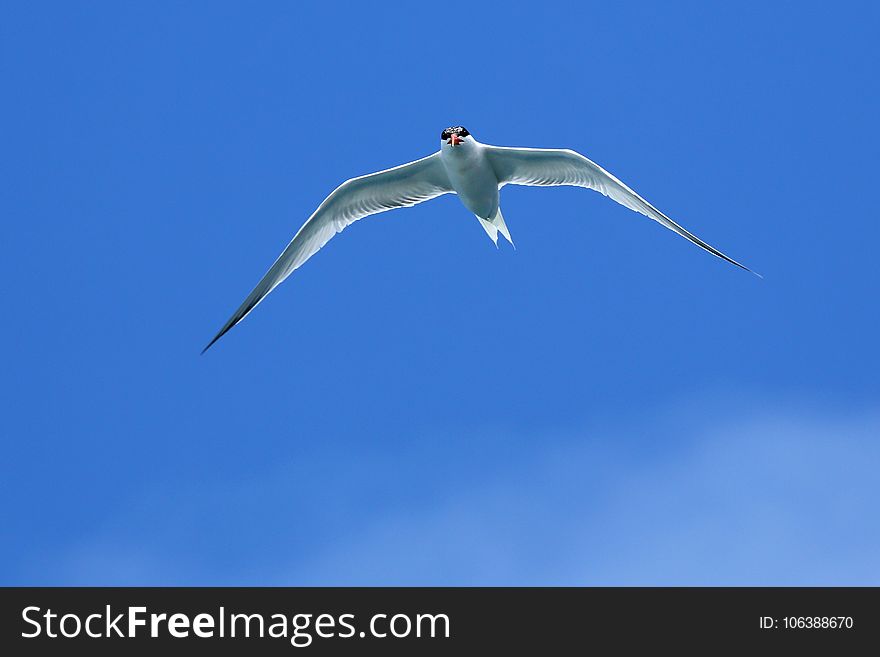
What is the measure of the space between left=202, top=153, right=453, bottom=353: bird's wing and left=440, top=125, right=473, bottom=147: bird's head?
55cm

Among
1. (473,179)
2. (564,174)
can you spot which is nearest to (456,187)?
(473,179)

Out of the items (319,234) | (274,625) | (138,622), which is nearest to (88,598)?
(138,622)

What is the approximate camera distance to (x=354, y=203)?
21766 mm

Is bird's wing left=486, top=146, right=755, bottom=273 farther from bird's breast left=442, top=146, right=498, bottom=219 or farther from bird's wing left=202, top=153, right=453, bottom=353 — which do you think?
bird's wing left=202, top=153, right=453, bottom=353

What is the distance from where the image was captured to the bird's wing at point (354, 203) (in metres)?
21.3

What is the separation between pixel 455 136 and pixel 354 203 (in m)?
2.44

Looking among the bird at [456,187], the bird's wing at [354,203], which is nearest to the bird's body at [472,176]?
the bird at [456,187]

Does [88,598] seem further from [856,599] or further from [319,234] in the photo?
[856,599]

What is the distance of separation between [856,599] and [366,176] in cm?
1037

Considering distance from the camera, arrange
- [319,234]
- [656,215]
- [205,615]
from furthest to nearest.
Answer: [319,234], [656,215], [205,615]

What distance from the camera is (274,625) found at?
15492 millimetres

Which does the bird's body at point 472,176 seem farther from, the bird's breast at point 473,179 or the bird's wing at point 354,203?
the bird's wing at point 354,203

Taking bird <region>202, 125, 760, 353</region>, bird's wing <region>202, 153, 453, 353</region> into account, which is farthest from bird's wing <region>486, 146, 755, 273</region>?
bird's wing <region>202, 153, 453, 353</region>

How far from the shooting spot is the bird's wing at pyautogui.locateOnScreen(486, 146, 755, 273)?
20422 millimetres
